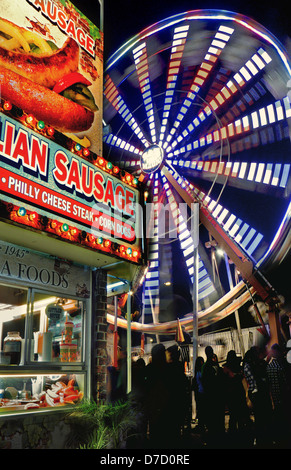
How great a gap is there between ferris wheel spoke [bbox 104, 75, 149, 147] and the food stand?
6.32 meters

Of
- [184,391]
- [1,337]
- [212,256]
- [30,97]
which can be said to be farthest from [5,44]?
[184,391]

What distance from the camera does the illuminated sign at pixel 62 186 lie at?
4766 millimetres

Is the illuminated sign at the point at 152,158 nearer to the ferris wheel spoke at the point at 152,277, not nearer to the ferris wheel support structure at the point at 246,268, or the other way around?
the ferris wheel spoke at the point at 152,277

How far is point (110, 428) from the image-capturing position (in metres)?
5.29

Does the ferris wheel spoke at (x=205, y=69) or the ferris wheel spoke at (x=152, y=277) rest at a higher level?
the ferris wheel spoke at (x=205, y=69)

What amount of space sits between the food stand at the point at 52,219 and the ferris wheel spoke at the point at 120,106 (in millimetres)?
6321

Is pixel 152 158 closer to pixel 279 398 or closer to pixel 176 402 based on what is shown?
pixel 176 402

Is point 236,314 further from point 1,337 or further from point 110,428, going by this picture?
point 1,337

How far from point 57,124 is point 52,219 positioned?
8.34 ft

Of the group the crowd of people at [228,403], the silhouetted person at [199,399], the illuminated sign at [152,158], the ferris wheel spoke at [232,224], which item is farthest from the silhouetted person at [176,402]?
the illuminated sign at [152,158]

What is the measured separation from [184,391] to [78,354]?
3.73 meters

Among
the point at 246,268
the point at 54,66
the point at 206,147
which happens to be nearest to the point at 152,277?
the point at 246,268

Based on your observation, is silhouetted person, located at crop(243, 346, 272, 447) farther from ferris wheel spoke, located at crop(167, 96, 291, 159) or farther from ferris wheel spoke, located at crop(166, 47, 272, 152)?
ferris wheel spoke, located at crop(166, 47, 272, 152)

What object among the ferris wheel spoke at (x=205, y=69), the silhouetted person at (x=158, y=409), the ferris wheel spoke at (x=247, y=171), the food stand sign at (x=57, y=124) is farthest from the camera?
the ferris wheel spoke at (x=205, y=69)
